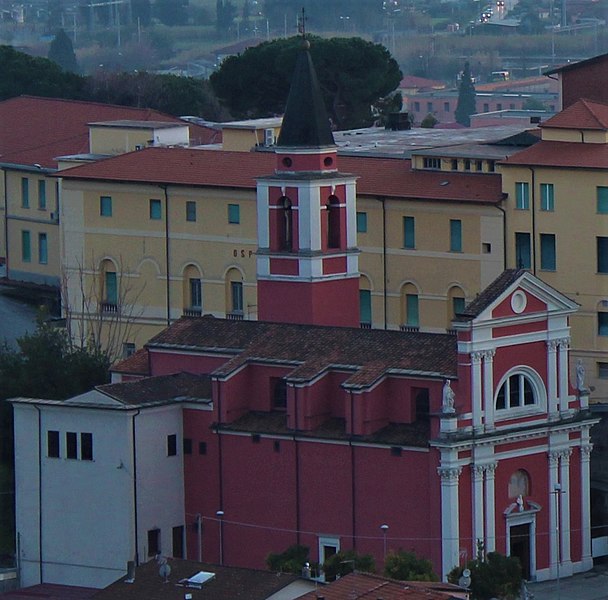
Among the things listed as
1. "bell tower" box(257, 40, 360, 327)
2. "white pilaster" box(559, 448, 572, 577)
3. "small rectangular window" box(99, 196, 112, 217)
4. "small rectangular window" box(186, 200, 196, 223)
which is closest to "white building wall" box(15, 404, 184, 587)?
"bell tower" box(257, 40, 360, 327)

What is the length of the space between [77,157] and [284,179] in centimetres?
2018

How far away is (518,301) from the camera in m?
62.9

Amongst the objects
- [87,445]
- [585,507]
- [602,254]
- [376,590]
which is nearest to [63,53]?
[602,254]

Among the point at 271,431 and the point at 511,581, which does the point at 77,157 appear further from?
the point at 511,581

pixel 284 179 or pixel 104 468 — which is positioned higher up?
pixel 284 179

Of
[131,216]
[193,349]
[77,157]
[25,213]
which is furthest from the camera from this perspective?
[25,213]

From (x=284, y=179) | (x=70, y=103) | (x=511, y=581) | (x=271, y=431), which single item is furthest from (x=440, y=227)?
(x=70, y=103)

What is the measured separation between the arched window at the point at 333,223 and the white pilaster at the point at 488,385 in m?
8.73

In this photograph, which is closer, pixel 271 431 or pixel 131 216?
pixel 271 431

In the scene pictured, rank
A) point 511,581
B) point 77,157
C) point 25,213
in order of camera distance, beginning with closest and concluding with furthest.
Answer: point 511,581, point 77,157, point 25,213

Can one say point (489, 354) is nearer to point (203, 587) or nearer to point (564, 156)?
point (203, 587)

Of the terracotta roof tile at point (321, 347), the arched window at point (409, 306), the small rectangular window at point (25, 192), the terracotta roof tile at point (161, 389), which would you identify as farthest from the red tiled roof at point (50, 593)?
the small rectangular window at point (25, 192)

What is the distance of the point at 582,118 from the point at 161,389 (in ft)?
45.5

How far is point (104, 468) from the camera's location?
63.8 metres
